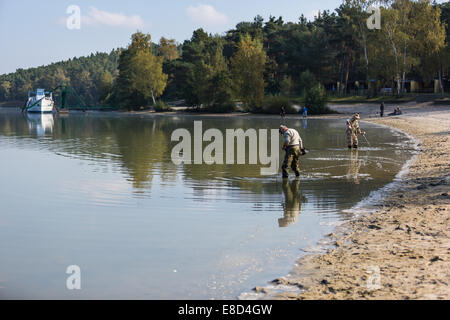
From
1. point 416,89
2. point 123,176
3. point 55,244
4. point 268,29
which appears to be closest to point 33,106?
point 268,29

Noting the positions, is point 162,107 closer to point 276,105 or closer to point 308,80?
point 308,80

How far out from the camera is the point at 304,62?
101 meters

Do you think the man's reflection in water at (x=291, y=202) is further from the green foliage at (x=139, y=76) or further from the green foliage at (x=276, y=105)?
the green foliage at (x=139, y=76)

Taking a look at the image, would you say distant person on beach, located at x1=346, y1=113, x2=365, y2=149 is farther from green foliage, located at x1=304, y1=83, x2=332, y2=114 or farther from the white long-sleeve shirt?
green foliage, located at x1=304, y1=83, x2=332, y2=114

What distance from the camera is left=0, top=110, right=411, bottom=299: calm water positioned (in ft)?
28.2

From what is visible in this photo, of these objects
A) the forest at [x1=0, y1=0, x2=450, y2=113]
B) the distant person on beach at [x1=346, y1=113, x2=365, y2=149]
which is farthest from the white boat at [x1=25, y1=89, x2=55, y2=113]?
the distant person on beach at [x1=346, y1=113, x2=365, y2=149]

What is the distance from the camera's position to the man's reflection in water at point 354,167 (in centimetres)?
1900

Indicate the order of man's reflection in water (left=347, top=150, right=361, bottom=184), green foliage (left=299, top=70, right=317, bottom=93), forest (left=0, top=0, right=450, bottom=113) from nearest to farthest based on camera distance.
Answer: man's reflection in water (left=347, top=150, right=361, bottom=184), forest (left=0, top=0, right=450, bottom=113), green foliage (left=299, top=70, right=317, bottom=93)

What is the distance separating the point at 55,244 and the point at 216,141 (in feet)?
84.8

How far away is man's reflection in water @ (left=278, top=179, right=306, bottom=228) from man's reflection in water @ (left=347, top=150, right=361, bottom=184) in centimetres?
210

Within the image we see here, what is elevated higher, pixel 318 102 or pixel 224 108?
pixel 318 102

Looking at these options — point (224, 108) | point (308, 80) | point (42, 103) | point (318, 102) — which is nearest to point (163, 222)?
point (318, 102)

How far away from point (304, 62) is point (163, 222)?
9192cm

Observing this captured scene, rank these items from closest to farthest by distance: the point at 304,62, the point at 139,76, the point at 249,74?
the point at 249,74 → the point at 304,62 → the point at 139,76
